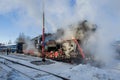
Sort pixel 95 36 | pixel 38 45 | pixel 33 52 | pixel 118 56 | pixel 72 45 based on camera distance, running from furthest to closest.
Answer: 1. pixel 33 52
2. pixel 38 45
3. pixel 118 56
4. pixel 72 45
5. pixel 95 36

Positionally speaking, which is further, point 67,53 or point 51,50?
point 51,50

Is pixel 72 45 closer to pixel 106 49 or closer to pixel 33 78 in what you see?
pixel 106 49

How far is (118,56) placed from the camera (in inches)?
732

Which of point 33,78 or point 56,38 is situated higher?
point 56,38

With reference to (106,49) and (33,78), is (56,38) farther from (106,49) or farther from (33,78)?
(33,78)

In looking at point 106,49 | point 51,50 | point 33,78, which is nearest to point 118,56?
point 106,49

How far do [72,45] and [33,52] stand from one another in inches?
492

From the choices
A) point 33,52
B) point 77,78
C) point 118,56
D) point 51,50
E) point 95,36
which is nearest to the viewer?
point 77,78

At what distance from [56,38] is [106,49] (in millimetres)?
5240

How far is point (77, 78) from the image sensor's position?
28.2 ft

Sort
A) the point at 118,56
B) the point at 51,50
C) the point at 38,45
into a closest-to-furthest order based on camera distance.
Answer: the point at 118,56 < the point at 51,50 < the point at 38,45

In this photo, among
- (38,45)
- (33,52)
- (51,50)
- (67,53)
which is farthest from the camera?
(33,52)

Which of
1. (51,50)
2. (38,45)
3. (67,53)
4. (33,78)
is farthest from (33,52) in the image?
(33,78)

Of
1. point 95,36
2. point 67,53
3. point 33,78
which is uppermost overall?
point 95,36
